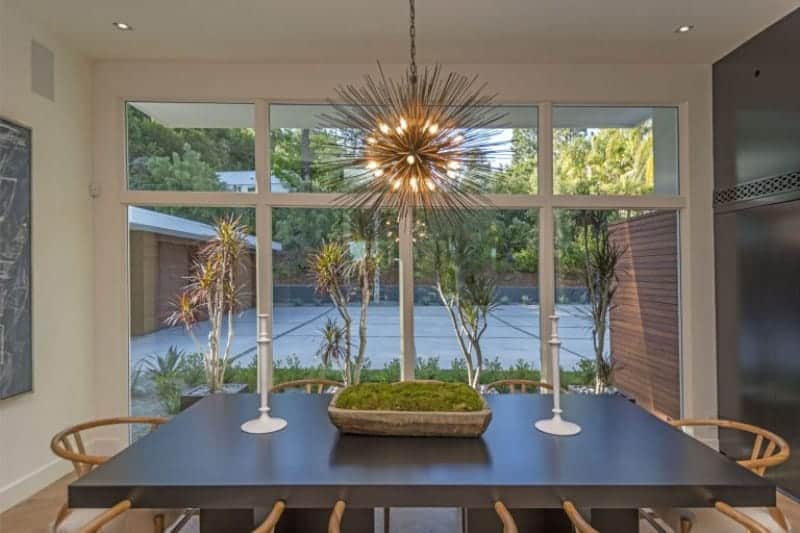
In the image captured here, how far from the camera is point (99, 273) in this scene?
13.7 feet

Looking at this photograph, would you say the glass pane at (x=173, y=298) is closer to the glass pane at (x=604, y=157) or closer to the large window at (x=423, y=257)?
the large window at (x=423, y=257)

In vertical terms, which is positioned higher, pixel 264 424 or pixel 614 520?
pixel 264 424

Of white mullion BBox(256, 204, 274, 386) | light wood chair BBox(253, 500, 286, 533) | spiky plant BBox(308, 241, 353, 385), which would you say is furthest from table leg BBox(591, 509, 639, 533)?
white mullion BBox(256, 204, 274, 386)

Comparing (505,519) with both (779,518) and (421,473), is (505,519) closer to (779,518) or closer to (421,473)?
(421,473)

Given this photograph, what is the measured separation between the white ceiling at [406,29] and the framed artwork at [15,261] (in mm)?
993

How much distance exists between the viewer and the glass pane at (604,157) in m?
4.32

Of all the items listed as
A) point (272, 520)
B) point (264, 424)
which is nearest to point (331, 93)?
point (264, 424)

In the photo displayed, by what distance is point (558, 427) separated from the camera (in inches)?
84.7

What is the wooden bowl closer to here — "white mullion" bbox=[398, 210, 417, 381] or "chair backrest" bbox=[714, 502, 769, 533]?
"chair backrest" bbox=[714, 502, 769, 533]

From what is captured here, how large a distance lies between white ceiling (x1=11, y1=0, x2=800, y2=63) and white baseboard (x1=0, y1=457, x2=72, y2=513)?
3.27 metres

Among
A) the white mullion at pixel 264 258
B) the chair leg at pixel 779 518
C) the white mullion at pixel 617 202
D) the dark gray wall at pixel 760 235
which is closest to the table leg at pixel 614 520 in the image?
the chair leg at pixel 779 518

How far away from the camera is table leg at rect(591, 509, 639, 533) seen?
2.11 meters

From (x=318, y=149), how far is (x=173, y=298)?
6.13 feet

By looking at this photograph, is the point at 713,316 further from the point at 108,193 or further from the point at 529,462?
the point at 108,193
